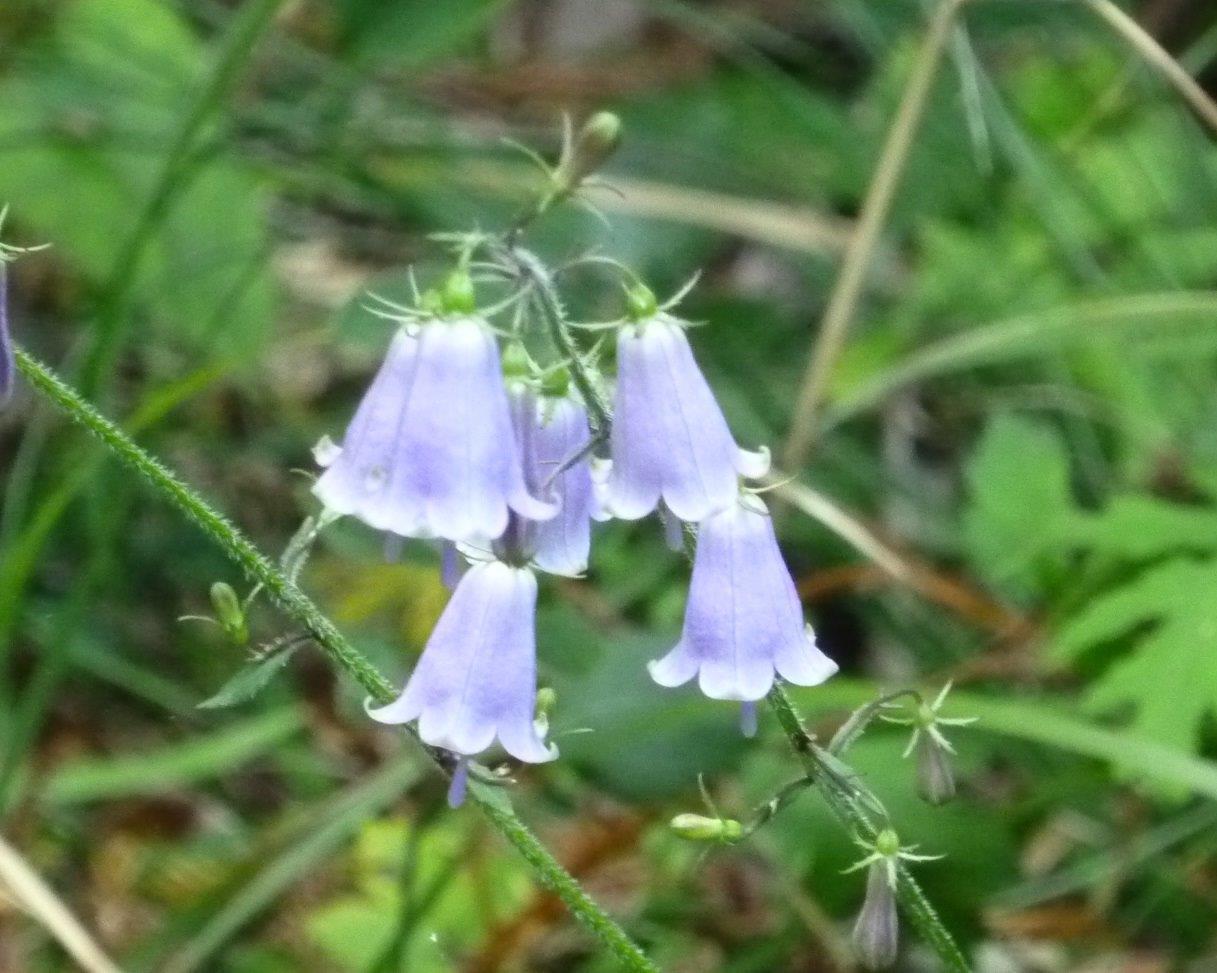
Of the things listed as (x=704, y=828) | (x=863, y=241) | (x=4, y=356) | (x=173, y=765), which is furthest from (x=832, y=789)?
(x=173, y=765)

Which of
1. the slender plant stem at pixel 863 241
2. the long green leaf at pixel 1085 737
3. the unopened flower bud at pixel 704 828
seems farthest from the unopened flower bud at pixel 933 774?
the slender plant stem at pixel 863 241

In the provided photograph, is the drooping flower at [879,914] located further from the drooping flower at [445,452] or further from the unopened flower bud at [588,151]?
the unopened flower bud at [588,151]

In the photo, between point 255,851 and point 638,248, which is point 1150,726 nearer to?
point 255,851

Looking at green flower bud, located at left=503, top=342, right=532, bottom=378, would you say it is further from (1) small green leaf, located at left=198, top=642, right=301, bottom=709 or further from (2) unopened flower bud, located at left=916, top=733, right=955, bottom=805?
(2) unopened flower bud, located at left=916, top=733, right=955, bottom=805

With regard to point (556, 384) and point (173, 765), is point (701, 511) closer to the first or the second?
point (556, 384)

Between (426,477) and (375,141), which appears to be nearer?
(426,477)

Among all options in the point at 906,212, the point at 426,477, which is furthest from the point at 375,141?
the point at 426,477

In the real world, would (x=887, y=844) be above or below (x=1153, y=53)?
below

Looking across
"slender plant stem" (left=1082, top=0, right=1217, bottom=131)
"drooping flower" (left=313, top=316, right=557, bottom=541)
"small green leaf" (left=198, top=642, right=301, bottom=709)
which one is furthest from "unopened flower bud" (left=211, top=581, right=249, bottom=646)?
"slender plant stem" (left=1082, top=0, right=1217, bottom=131)
